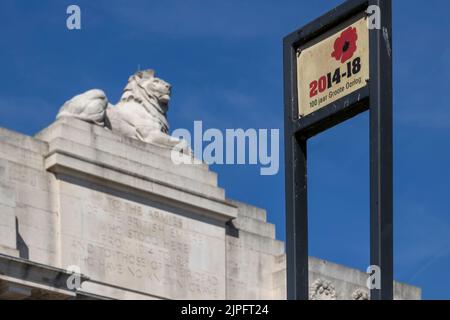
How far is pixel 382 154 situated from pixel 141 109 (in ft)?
86.5

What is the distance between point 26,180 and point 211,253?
5250 millimetres

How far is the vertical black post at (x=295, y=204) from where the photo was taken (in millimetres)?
11484

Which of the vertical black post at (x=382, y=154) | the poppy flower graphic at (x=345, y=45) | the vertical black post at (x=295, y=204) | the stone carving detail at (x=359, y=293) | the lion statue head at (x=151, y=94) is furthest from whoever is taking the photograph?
the stone carving detail at (x=359, y=293)

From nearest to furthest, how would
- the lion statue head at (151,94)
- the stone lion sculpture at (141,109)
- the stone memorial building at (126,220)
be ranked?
the stone memorial building at (126,220)
the stone lion sculpture at (141,109)
the lion statue head at (151,94)

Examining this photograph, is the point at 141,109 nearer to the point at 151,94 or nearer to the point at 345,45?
the point at 151,94

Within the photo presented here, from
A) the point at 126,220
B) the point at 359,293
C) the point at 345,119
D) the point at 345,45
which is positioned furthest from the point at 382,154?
the point at 359,293

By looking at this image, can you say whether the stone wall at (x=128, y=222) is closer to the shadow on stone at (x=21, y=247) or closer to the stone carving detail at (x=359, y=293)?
the shadow on stone at (x=21, y=247)

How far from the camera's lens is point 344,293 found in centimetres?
3856

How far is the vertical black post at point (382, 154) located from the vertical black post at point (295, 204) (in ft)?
2.02

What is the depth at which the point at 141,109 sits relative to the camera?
122ft

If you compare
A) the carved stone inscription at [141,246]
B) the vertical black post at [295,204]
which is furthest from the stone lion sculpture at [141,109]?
the vertical black post at [295,204]

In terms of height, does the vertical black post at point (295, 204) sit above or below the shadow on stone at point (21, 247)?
below

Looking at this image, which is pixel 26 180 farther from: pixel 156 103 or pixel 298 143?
pixel 298 143
